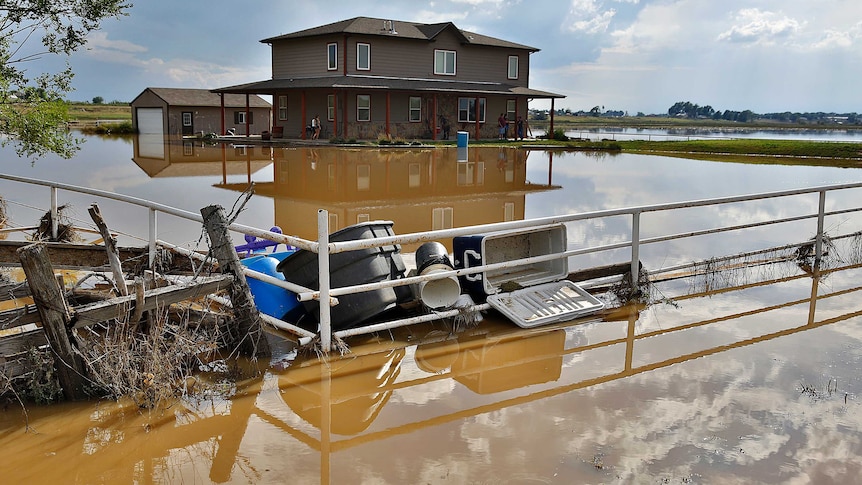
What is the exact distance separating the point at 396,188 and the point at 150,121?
38.3 m

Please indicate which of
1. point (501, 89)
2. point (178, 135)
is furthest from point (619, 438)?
point (178, 135)

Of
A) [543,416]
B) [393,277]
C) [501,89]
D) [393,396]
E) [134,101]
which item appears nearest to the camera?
[543,416]

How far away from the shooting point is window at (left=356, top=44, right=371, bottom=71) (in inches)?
1552

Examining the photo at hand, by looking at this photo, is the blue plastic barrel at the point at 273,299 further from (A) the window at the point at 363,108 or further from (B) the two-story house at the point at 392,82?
(A) the window at the point at 363,108

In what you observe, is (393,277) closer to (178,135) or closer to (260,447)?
(260,447)

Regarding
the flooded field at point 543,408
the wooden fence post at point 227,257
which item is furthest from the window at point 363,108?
the wooden fence post at point 227,257

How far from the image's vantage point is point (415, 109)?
41031mm

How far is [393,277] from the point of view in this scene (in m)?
7.58

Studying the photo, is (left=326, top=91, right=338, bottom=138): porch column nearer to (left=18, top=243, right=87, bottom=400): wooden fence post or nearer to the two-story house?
the two-story house

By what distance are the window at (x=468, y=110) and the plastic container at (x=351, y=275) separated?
3603cm

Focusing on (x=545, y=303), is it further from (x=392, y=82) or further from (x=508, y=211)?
(x=392, y=82)

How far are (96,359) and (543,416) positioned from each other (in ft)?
10.9

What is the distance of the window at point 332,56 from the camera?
130ft

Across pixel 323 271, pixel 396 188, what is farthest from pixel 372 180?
pixel 323 271
